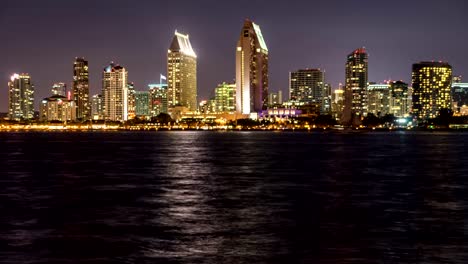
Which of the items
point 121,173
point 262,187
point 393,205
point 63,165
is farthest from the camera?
point 63,165

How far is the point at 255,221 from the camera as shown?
29609 millimetres

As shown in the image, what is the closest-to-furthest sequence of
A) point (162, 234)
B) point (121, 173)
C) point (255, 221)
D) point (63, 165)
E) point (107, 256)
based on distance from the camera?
point (107, 256) → point (162, 234) → point (255, 221) → point (121, 173) → point (63, 165)

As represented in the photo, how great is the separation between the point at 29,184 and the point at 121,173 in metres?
11.0

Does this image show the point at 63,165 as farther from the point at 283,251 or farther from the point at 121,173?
the point at 283,251

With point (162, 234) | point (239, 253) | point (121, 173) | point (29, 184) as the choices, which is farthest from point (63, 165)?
point (239, 253)

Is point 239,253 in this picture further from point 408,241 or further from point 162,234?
point 408,241

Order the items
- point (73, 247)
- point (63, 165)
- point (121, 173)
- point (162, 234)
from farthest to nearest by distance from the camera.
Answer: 1. point (63, 165)
2. point (121, 173)
3. point (162, 234)
4. point (73, 247)

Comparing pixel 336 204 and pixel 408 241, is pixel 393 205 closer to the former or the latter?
pixel 336 204

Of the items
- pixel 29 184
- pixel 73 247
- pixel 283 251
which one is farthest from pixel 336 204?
pixel 29 184

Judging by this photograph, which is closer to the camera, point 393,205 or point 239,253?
point 239,253

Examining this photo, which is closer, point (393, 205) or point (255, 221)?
point (255, 221)

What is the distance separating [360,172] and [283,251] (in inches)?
1477

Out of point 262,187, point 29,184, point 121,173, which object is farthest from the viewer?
point 121,173

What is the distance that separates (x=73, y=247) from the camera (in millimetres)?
23438
